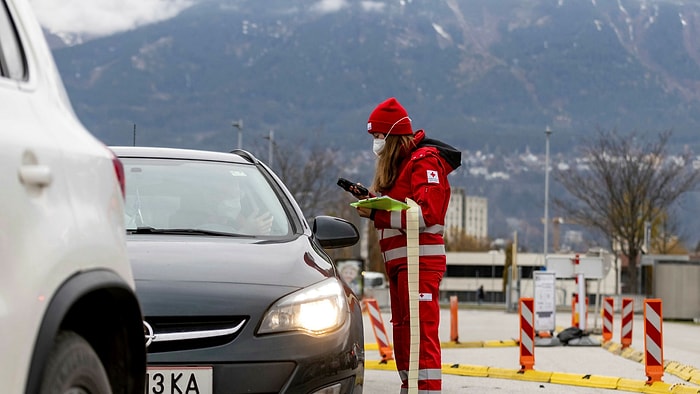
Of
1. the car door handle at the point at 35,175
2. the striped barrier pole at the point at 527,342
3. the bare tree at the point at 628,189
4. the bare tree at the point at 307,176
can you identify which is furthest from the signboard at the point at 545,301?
the bare tree at the point at 628,189

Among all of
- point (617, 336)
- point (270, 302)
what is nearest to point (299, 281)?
point (270, 302)

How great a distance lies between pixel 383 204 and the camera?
26.0 ft

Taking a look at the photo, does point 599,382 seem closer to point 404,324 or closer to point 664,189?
point 404,324

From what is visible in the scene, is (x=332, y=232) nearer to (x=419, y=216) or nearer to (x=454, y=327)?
(x=419, y=216)

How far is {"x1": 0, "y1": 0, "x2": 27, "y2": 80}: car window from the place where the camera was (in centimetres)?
358

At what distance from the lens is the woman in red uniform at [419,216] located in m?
8.09

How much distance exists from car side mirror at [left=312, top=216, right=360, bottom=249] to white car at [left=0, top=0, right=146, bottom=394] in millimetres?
3208

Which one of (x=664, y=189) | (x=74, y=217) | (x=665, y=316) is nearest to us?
(x=74, y=217)

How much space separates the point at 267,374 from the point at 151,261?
31.9 inches

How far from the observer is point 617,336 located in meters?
25.3

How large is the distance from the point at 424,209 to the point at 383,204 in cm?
29

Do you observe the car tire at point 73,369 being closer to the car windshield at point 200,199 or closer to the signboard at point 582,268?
the car windshield at point 200,199

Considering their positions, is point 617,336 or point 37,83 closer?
point 37,83

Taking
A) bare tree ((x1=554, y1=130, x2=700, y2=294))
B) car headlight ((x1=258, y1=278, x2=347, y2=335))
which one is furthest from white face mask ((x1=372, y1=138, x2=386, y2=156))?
bare tree ((x1=554, y1=130, x2=700, y2=294))
